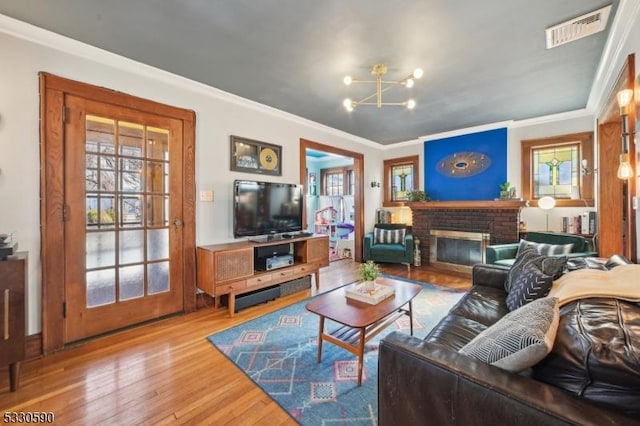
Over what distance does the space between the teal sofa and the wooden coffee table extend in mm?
1826

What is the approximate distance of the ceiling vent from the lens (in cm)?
188

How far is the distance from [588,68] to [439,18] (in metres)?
1.90

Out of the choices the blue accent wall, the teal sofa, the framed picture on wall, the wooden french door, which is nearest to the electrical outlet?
the wooden french door

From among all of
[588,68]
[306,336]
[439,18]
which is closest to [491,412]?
[306,336]

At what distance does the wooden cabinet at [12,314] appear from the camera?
5.44 ft

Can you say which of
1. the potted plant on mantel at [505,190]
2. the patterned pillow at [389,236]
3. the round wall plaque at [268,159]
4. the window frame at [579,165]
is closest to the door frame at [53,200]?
the round wall plaque at [268,159]

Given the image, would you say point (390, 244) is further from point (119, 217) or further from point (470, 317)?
point (119, 217)

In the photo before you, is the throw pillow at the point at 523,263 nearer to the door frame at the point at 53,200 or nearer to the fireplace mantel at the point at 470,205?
the fireplace mantel at the point at 470,205

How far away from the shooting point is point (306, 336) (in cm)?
241

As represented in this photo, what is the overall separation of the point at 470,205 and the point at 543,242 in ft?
3.92

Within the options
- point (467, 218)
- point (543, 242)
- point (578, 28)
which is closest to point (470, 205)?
point (467, 218)

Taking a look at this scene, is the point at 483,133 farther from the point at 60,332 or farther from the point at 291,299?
the point at 60,332

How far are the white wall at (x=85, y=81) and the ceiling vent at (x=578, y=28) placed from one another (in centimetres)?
290

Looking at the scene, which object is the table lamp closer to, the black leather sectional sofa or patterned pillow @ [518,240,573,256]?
patterned pillow @ [518,240,573,256]
